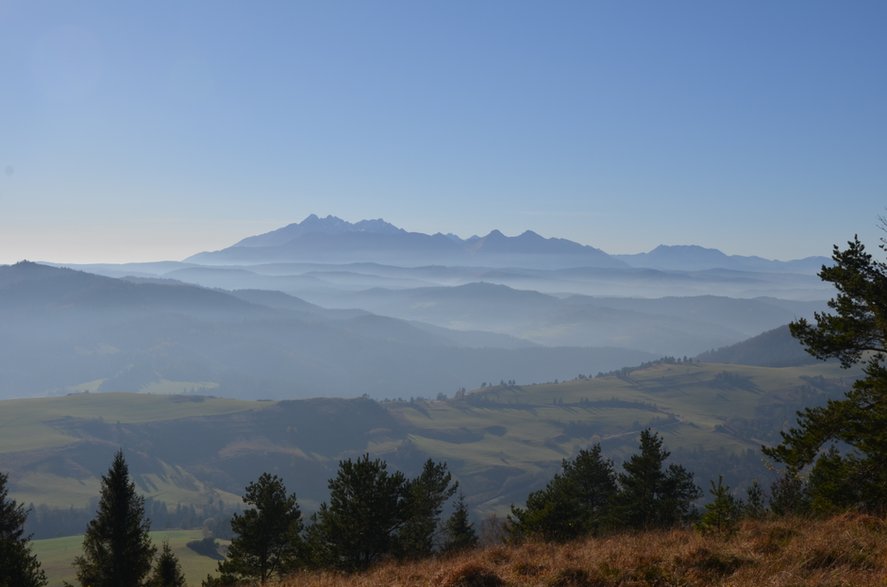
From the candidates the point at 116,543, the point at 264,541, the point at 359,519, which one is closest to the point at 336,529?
the point at 359,519

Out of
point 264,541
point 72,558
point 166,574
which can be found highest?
point 264,541

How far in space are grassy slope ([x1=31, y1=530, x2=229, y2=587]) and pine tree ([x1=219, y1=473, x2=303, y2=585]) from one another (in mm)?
112929

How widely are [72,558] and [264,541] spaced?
16965cm

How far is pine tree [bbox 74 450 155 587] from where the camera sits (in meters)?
30.1

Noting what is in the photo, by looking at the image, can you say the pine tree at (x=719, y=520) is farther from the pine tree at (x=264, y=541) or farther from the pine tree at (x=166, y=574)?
the pine tree at (x=166, y=574)

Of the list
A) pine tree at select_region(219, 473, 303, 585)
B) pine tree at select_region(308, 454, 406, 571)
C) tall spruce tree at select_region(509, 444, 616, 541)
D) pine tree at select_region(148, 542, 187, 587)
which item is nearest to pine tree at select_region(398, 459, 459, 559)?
pine tree at select_region(308, 454, 406, 571)

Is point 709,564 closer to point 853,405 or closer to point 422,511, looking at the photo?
point 853,405

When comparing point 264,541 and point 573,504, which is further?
point 573,504

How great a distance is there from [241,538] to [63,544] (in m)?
207

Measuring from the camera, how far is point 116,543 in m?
30.8

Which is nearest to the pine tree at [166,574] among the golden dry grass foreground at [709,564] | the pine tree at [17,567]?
the pine tree at [17,567]

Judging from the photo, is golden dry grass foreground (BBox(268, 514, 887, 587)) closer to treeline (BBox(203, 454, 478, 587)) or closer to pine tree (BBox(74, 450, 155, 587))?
treeline (BBox(203, 454, 478, 587))

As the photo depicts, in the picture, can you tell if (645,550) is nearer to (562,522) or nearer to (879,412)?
(879,412)

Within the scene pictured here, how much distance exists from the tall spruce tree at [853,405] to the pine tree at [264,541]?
2557cm
